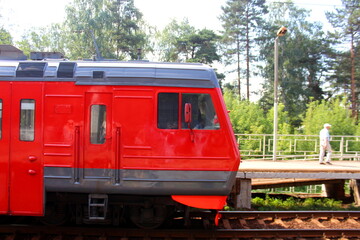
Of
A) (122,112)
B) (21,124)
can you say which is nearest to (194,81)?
(122,112)

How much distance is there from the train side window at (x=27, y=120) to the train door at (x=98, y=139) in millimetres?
1008

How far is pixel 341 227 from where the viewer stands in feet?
25.6

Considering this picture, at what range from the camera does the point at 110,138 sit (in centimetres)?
606

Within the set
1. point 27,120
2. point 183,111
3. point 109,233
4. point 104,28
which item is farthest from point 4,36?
point 183,111

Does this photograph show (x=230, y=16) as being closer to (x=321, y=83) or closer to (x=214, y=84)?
(x=321, y=83)

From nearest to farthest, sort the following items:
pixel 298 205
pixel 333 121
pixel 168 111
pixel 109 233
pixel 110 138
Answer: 1. pixel 110 138
2. pixel 168 111
3. pixel 109 233
4. pixel 298 205
5. pixel 333 121

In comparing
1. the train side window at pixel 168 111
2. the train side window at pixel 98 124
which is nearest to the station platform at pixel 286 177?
the train side window at pixel 168 111

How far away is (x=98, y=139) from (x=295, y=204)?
22.7 feet

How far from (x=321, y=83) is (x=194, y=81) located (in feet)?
114

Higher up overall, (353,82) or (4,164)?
(353,82)

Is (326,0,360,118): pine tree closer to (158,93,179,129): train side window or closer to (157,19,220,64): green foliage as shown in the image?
(157,19,220,64): green foliage

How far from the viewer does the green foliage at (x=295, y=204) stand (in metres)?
9.68

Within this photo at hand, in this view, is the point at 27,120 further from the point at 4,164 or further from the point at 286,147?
the point at 286,147

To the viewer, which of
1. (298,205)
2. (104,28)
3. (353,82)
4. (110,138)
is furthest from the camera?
(104,28)
